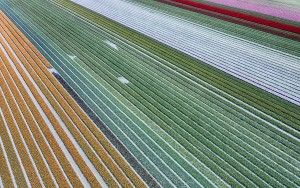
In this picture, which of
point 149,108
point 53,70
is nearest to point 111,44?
point 53,70

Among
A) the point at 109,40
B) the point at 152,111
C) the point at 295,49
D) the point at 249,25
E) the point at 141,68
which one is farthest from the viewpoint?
the point at 249,25

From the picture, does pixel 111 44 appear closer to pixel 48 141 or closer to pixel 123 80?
pixel 123 80

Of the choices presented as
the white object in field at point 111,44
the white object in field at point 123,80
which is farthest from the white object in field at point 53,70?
the white object in field at point 111,44

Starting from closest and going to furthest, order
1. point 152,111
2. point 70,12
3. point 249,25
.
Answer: point 152,111, point 249,25, point 70,12

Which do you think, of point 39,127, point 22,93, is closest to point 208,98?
point 39,127

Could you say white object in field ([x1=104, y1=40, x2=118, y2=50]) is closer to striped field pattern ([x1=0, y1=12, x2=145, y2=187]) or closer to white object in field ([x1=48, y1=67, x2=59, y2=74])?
white object in field ([x1=48, y1=67, x2=59, y2=74])

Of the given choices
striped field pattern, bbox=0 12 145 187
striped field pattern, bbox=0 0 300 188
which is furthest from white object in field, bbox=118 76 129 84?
striped field pattern, bbox=0 12 145 187

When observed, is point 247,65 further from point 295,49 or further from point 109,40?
point 109,40
